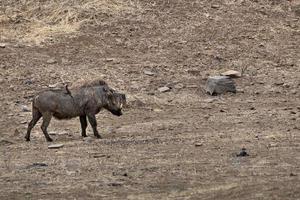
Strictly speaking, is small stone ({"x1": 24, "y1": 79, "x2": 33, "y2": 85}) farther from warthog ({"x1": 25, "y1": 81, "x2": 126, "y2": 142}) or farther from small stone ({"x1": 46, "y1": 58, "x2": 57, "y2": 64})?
warthog ({"x1": 25, "y1": 81, "x2": 126, "y2": 142})

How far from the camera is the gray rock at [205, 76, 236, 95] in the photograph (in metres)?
16.6

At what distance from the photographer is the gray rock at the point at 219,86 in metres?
16.6

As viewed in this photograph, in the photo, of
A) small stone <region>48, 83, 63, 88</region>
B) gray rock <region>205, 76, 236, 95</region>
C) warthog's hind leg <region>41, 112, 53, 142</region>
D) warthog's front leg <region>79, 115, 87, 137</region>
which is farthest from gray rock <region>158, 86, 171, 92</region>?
warthog's hind leg <region>41, 112, 53, 142</region>

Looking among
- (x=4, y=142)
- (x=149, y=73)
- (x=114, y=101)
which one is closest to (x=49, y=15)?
(x=149, y=73)

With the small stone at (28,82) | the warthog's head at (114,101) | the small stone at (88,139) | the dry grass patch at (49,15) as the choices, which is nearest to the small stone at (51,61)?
the small stone at (28,82)

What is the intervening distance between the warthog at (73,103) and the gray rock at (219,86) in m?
3.58

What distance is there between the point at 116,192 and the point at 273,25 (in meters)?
13.2

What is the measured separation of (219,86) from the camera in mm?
16672

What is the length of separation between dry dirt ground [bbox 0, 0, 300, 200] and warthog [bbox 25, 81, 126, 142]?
0.35 meters

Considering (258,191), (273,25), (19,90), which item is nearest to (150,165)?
(258,191)

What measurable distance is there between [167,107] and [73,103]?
3.20m

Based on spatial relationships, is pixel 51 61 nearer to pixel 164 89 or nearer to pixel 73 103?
pixel 164 89

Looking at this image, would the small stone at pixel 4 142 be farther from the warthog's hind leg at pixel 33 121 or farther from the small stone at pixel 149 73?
the small stone at pixel 149 73

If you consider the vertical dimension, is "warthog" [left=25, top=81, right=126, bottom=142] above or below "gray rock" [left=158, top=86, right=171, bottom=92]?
above
